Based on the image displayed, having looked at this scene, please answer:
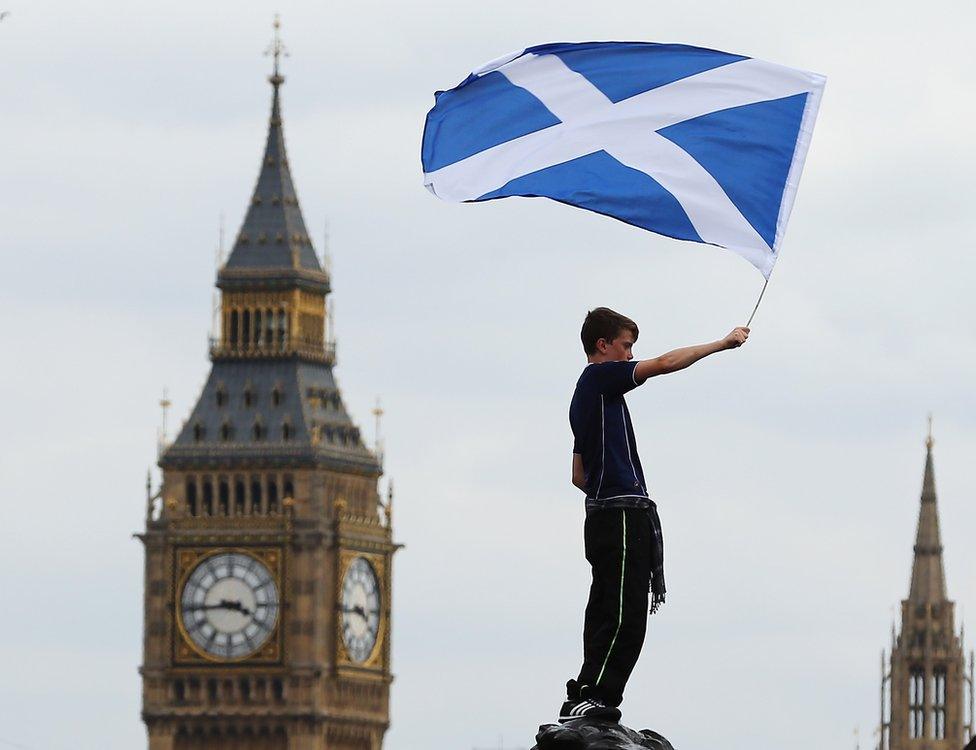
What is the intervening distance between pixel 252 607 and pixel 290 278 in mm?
11019

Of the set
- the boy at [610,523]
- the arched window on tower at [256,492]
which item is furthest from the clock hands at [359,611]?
the boy at [610,523]

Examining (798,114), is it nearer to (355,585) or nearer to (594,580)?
(594,580)

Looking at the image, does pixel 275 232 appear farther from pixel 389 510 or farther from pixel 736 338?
pixel 736 338

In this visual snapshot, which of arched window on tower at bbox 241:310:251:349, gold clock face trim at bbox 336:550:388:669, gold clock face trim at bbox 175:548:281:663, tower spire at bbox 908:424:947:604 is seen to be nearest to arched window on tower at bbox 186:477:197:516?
gold clock face trim at bbox 175:548:281:663

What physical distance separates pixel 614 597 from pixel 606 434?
1311 mm

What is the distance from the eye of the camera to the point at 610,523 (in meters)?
39.8

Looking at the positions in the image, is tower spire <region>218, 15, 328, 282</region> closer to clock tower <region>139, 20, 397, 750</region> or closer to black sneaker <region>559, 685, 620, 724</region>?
clock tower <region>139, 20, 397, 750</region>

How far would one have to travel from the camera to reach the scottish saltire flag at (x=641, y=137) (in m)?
41.7

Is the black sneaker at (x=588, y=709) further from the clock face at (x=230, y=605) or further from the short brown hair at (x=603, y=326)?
the clock face at (x=230, y=605)

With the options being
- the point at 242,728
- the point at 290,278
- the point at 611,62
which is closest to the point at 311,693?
the point at 242,728

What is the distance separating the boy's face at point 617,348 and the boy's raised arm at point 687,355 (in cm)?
77

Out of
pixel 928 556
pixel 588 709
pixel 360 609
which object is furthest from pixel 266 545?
pixel 588 709

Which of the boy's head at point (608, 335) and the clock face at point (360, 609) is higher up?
the clock face at point (360, 609)

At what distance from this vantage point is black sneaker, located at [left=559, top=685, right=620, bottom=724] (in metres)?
40.2
